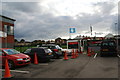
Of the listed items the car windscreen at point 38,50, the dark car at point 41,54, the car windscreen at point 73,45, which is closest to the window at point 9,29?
the car windscreen at point 73,45

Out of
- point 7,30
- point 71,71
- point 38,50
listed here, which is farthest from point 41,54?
point 7,30

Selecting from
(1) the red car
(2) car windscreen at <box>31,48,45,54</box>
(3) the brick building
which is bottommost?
(1) the red car

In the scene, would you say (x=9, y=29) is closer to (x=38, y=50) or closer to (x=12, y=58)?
(x=38, y=50)

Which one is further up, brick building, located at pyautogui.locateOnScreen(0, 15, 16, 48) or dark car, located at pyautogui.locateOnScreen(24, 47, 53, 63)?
brick building, located at pyautogui.locateOnScreen(0, 15, 16, 48)

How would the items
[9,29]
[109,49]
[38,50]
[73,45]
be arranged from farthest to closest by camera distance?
[9,29] → [73,45] → [109,49] → [38,50]

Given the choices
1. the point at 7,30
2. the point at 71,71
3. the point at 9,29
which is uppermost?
the point at 9,29

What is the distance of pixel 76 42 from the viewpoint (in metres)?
22.2

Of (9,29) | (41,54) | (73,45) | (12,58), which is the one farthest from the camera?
(9,29)

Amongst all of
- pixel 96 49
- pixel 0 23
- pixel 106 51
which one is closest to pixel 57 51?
pixel 106 51

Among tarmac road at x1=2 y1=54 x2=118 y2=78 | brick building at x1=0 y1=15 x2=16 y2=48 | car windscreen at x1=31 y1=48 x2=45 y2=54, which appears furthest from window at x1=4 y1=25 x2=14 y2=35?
tarmac road at x1=2 y1=54 x2=118 y2=78

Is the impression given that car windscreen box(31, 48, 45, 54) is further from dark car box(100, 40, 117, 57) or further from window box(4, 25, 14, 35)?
window box(4, 25, 14, 35)

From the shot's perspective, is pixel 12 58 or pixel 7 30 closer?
pixel 12 58

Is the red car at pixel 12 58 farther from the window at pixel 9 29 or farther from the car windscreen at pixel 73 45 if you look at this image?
the window at pixel 9 29

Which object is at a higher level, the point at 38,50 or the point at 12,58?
the point at 38,50
